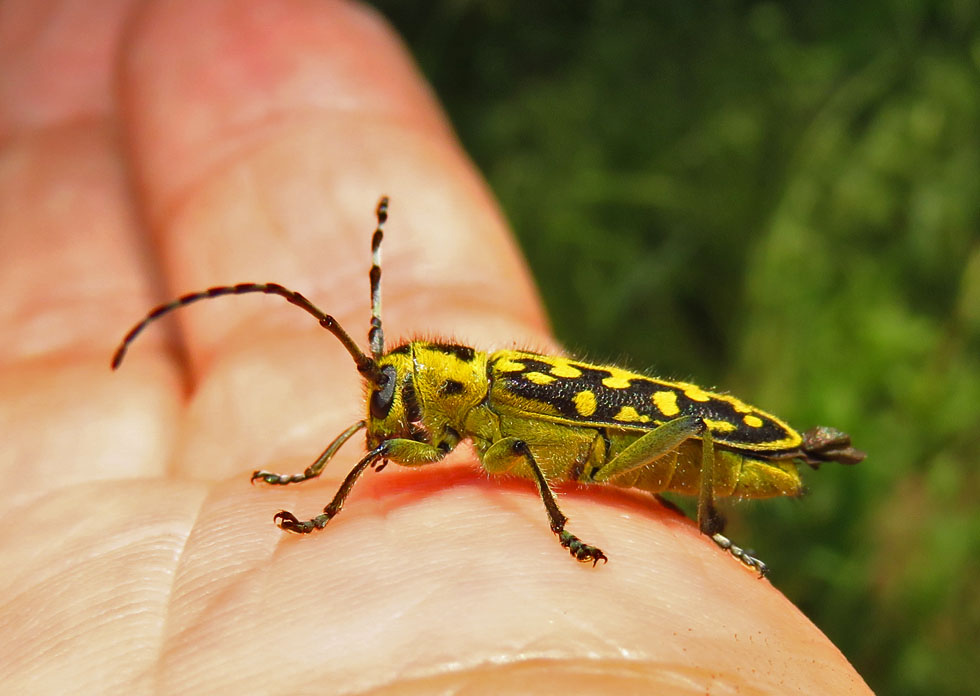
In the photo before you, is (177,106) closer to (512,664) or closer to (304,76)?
(304,76)

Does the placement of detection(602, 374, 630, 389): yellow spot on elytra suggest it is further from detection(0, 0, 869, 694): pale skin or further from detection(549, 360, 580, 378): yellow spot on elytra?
detection(0, 0, 869, 694): pale skin

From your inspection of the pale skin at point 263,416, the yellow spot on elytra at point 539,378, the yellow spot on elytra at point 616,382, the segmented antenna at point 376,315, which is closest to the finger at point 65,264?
the pale skin at point 263,416

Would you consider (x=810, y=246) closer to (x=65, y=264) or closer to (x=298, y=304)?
(x=298, y=304)

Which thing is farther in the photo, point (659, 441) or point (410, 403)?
point (410, 403)

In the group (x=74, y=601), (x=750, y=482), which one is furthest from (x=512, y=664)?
(x=750, y=482)

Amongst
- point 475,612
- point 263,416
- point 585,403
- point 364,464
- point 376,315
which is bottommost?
point 263,416

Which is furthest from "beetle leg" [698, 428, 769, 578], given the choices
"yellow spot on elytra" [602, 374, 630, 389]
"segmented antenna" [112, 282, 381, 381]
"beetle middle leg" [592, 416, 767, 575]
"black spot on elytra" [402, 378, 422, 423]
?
"segmented antenna" [112, 282, 381, 381]

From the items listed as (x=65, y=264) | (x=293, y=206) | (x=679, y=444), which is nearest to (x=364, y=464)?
(x=679, y=444)
